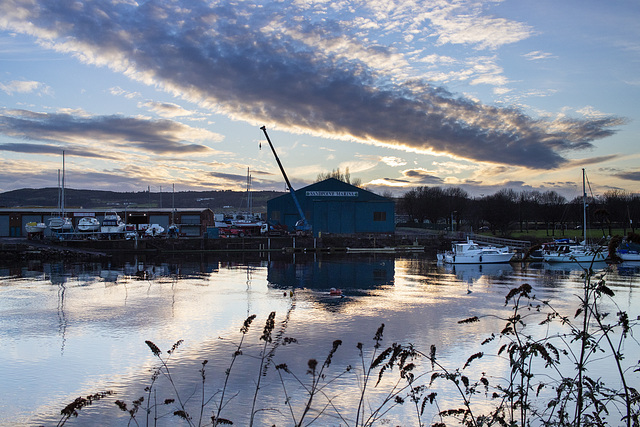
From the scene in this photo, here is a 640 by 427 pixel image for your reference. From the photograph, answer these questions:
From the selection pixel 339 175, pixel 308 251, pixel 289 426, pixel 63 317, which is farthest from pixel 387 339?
pixel 339 175

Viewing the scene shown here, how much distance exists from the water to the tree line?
148 feet

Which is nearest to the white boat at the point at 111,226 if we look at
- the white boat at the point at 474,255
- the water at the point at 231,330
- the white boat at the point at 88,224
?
the white boat at the point at 88,224

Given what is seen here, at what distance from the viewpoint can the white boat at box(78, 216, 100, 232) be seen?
7044 centimetres

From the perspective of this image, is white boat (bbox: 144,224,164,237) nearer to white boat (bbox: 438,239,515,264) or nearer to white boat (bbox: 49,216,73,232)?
white boat (bbox: 49,216,73,232)

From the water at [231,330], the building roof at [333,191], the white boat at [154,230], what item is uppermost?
the building roof at [333,191]

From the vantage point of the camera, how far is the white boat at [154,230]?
240 feet

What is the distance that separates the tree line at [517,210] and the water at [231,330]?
45.2m

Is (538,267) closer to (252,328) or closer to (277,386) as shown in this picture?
(252,328)

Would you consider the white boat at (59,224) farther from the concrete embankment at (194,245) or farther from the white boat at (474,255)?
the white boat at (474,255)

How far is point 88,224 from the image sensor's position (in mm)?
70938

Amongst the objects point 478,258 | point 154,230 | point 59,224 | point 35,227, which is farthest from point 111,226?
point 478,258

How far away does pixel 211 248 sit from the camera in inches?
2697

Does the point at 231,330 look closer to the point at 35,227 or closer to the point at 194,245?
the point at 194,245

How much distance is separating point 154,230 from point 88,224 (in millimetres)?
8787
